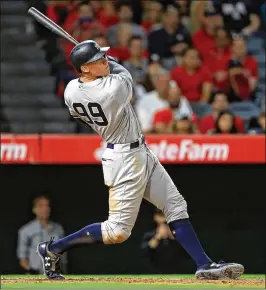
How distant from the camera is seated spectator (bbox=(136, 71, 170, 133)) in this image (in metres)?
10.4

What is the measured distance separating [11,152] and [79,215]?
1.32 meters

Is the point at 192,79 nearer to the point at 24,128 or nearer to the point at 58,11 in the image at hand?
the point at 58,11

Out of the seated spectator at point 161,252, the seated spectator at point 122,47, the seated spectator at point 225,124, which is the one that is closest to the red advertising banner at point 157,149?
the seated spectator at point 225,124

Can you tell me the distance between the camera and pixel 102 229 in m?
6.70

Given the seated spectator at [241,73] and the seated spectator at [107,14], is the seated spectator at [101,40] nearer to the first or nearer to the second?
the seated spectator at [107,14]

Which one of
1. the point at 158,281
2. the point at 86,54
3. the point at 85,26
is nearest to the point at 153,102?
the point at 85,26

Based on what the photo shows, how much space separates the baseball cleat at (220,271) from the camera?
6.60m

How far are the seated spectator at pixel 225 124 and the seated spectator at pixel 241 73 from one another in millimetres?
1026

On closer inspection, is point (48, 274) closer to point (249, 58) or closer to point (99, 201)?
point (99, 201)

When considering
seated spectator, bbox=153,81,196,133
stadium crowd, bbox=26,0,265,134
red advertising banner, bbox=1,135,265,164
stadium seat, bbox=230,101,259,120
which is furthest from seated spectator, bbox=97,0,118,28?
Result: red advertising banner, bbox=1,135,265,164

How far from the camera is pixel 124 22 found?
11.6 m

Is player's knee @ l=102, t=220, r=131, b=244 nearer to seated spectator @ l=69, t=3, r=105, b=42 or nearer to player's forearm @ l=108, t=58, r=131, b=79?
player's forearm @ l=108, t=58, r=131, b=79

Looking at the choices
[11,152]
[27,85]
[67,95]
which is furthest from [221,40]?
[67,95]

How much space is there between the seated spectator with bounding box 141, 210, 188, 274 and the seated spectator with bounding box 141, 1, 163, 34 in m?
2.63
